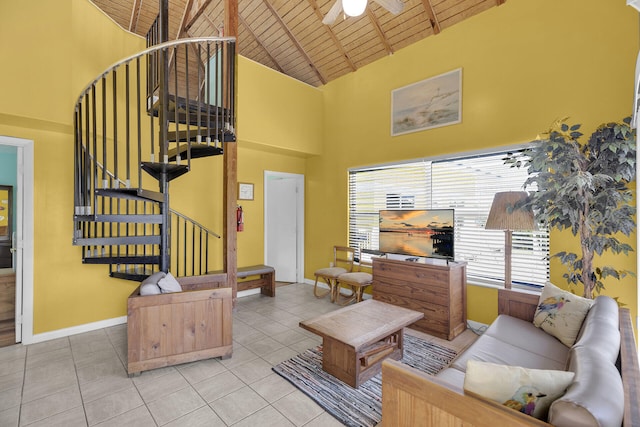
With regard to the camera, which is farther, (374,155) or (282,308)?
(374,155)

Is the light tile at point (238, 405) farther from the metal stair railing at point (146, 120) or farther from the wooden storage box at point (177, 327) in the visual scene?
the metal stair railing at point (146, 120)

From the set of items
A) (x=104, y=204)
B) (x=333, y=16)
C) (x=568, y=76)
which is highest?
(x=333, y=16)

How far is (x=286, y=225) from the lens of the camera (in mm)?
5910

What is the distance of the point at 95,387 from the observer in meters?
2.37

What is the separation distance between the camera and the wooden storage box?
8.08ft

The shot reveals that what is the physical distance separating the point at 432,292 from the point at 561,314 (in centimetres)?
124

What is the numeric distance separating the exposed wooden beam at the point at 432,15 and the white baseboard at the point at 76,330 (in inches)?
215

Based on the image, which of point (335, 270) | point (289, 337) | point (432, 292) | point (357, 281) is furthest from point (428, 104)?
point (289, 337)

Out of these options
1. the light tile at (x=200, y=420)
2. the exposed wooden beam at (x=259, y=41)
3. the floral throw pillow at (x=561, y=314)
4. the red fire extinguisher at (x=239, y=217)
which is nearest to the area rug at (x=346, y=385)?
the light tile at (x=200, y=420)

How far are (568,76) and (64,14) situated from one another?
17.1ft

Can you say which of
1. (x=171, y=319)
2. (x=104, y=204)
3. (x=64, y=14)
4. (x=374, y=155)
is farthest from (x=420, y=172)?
(x=64, y=14)

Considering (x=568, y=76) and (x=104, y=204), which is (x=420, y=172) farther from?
(x=104, y=204)

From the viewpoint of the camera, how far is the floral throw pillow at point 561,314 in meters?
2.13

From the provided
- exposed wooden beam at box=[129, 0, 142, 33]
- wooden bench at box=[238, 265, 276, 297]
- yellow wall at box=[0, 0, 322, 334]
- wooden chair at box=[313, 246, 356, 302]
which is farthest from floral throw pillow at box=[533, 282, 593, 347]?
exposed wooden beam at box=[129, 0, 142, 33]
